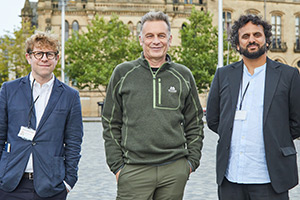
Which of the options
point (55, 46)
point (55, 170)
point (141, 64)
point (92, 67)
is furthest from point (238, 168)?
point (92, 67)

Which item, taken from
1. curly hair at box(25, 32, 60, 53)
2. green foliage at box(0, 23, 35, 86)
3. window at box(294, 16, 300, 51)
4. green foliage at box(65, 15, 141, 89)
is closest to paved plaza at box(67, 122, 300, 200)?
curly hair at box(25, 32, 60, 53)

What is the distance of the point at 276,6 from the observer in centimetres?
5694

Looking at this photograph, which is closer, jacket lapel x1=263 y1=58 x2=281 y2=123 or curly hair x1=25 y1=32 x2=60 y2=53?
jacket lapel x1=263 y1=58 x2=281 y2=123

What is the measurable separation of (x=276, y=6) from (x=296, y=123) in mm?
55679

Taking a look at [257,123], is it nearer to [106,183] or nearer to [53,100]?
[53,100]

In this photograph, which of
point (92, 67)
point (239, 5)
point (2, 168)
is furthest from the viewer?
point (239, 5)

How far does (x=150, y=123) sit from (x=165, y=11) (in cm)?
4933

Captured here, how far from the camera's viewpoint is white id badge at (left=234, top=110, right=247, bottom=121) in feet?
13.0

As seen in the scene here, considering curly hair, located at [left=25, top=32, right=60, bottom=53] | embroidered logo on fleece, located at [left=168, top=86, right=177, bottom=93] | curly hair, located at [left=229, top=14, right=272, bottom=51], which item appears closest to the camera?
embroidered logo on fleece, located at [left=168, top=86, right=177, bottom=93]

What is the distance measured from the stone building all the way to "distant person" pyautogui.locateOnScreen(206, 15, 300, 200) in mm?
46087

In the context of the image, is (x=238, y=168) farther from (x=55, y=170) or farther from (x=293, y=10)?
(x=293, y=10)

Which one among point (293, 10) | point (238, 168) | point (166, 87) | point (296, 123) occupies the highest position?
point (293, 10)

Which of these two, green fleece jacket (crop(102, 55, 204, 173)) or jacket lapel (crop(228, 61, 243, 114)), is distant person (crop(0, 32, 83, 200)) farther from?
jacket lapel (crop(228, 61, 243, 114))

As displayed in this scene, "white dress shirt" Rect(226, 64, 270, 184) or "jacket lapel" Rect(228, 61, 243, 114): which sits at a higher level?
"jacket lapel" Rect(228, 61, 243, 114)
